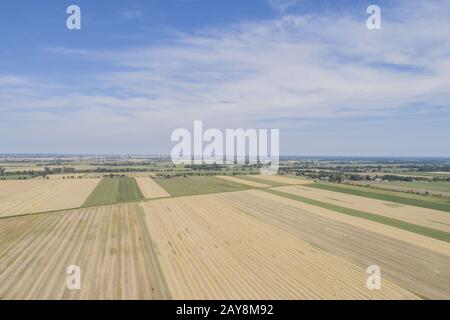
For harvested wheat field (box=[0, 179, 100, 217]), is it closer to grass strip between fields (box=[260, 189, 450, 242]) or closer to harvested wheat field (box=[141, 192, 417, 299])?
harvested wheat field (box=[141, 192, 417, 299])

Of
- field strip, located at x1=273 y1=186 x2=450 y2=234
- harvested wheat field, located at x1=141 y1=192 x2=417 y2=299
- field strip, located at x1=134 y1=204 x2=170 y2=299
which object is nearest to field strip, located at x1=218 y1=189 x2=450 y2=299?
harvested wheat field, located at x1=141 y1=192 x2=417 y2=299

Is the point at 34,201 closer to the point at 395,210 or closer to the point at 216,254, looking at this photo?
the point at 216,254

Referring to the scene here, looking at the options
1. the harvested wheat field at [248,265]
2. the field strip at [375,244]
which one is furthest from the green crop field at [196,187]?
the harvested wheat field at [248,265]

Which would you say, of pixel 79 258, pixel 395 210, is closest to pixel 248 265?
pixel 79 258

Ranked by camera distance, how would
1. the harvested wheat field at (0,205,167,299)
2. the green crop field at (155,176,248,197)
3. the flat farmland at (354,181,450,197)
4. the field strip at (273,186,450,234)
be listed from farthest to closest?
the flat farmland at (354,181,450,197) → the green crop field at (155,176,248,197) → the field strip at (273,186,450,234) → the harvested wheat field at (0,205,167,299)

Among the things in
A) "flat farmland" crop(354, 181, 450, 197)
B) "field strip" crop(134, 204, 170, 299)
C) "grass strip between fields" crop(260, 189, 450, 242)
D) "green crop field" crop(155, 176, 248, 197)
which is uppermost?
"field strip" crop(134, 204, 170, 299)

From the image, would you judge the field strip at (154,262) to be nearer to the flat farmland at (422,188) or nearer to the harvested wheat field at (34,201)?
the harvested wheat field at (34,201)
